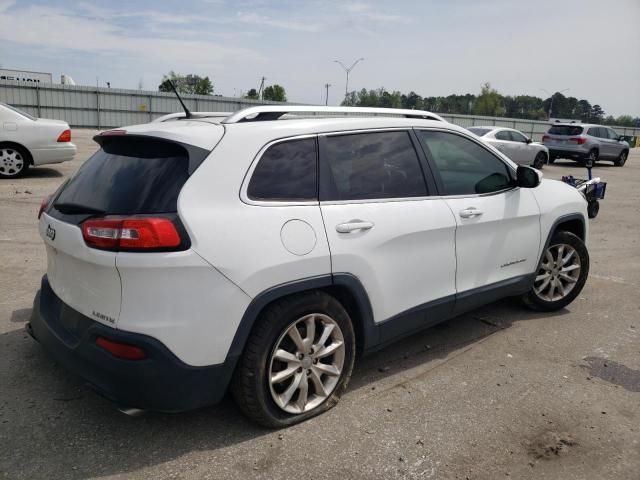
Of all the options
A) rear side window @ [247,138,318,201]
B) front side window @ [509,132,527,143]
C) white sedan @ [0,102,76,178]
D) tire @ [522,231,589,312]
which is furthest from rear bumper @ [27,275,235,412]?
front side window @ [509,132,527,143]

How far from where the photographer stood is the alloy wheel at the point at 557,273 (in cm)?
478

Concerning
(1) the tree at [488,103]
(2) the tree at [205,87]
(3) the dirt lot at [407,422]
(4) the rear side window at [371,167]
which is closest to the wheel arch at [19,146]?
(3) the dirt lot at [407,422]

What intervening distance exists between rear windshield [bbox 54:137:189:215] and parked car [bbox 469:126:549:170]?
1679 centimetres

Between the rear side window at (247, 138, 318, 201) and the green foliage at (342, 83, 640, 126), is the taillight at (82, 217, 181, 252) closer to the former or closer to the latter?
the rear side window at (247, 138, 318, 201)

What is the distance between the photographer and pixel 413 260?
3402 millimetres

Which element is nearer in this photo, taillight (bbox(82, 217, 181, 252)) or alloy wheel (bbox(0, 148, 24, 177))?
taillight (bbox(82, 217, 181, 252))

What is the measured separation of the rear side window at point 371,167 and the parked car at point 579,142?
66.4 ft

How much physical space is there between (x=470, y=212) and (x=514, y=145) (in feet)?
54.3

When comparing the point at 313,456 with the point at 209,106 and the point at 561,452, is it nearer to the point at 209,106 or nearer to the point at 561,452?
the point at 561,452

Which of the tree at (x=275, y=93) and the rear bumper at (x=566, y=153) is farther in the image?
the tree at (x=275, y=93)

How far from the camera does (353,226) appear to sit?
3062 mm

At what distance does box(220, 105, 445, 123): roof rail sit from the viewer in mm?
3070

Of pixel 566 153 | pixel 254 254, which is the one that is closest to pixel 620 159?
pixel 566 153

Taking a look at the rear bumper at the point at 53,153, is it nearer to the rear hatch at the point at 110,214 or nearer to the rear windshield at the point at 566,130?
the rear hatch at the point at 110,214
